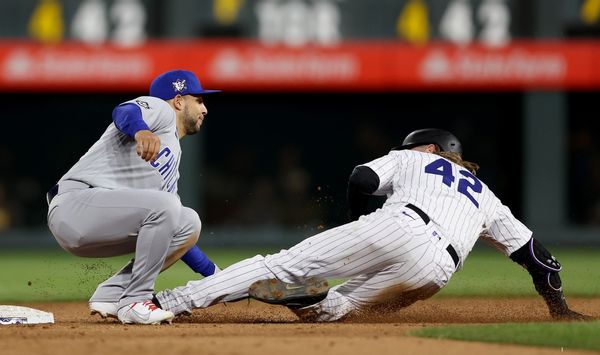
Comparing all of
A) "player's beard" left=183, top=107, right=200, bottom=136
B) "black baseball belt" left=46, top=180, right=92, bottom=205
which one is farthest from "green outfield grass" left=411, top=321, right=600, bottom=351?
"black baseball belt" left=46, top=180, right=92, bottom=205

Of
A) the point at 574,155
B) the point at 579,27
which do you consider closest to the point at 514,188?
the point at 574,155

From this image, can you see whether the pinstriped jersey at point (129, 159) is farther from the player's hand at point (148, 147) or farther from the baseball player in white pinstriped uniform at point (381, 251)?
the baseball player in white pinstriped uniform at point (381, 251)

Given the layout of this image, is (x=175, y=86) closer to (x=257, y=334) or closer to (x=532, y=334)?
(x=257, y=334)

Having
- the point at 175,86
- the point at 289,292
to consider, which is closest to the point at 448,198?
the point at 289,292

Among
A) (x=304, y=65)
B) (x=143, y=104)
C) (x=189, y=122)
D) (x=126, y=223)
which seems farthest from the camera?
(x=304, y=65)

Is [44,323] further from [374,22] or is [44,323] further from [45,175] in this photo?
[45,175]

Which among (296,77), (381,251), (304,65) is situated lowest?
(296,77)

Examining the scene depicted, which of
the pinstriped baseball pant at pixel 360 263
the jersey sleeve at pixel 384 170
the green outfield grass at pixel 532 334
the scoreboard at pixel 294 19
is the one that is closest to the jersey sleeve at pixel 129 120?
the pinstriped baseball pant at pixel 360 263

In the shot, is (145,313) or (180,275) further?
(180,275)

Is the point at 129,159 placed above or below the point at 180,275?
above

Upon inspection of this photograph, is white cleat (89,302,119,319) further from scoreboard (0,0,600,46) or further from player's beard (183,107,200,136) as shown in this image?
scoreboard (0,0,600,46)
